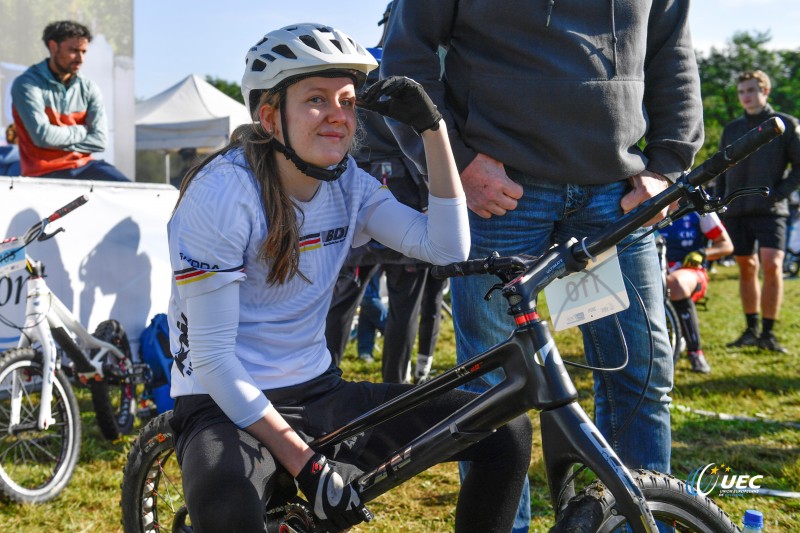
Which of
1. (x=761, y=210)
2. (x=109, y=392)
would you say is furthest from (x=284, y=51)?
(x=761, y=210)

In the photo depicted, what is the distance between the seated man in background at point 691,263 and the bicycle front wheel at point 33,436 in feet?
15.1

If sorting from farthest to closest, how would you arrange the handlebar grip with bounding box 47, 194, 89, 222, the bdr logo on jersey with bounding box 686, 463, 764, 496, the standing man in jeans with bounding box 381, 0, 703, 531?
1. the handlebar grip with bounding box 47, 194, 89, 222
2. the bdr logo on jersey with bounding box 686, 463, 764, 496
3. the standing man in jeans with bounding box 381, 0, 703, 531

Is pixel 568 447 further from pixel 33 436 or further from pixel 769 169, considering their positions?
pixel 769 169

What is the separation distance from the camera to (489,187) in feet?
7.91

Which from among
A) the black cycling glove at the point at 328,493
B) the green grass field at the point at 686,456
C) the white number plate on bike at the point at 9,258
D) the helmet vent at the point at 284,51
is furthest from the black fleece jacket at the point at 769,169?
the black cycling glove at the point at 328,493

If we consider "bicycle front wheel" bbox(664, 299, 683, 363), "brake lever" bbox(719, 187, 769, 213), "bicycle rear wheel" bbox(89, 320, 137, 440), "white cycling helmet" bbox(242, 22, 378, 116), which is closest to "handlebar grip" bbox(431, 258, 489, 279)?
"brake lever" bbox(719, 187, 769, 213)

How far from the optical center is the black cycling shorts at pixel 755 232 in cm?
736

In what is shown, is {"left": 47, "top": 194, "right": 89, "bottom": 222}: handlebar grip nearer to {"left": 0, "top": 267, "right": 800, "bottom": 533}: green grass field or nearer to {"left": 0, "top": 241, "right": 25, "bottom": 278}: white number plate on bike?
{"left": 0, "top": 241, "right": 25, "bottom": 278}: white number plate on bike

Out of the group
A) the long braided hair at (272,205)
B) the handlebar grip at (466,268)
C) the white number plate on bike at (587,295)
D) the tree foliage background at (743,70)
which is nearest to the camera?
the handlebar grip at (466,268)

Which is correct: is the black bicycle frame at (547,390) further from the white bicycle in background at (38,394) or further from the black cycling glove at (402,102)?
the white bicycle in background at (38,394)

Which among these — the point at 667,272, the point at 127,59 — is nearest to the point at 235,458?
the point at 667,272

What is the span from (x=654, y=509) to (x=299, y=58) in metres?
1.43

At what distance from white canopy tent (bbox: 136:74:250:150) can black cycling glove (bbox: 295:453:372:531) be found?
1335 centimetres

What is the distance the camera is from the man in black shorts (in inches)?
287
